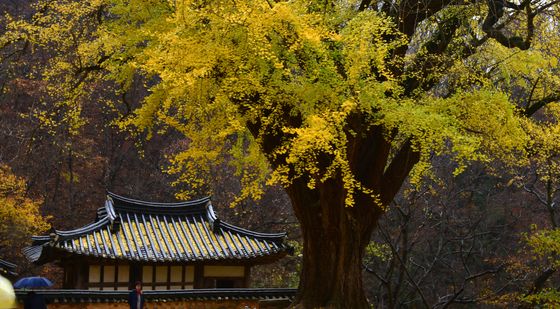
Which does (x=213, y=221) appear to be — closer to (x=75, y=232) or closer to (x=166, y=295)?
(x=75, y=232)

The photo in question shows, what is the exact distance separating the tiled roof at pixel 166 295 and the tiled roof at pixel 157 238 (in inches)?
120

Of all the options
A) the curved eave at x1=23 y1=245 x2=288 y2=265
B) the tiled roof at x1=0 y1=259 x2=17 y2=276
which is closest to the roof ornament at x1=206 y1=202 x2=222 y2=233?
the curved eave at x1=23 y1=245 x2=288 y2=265

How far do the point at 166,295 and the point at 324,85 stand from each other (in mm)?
6393

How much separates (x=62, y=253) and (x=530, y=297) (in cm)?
1101

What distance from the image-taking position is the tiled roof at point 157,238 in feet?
52.6

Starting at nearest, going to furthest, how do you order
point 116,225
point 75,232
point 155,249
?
point 75,232 < point 155,249 < point 116,225

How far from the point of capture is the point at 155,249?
16.8 m

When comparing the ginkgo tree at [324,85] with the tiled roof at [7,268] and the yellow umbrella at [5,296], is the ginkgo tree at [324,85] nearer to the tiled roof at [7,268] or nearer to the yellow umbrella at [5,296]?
the yellow umbrella at [5,296]

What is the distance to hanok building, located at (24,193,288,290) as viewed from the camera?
16.1 m

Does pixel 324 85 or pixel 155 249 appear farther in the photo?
pixel 155 249

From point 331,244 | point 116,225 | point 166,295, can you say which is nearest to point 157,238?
point 116,225

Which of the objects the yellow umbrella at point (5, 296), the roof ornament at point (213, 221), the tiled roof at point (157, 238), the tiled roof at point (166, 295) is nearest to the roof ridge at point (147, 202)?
the tiled roof at point (157, 238)

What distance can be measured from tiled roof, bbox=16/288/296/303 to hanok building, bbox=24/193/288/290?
3.04 meters

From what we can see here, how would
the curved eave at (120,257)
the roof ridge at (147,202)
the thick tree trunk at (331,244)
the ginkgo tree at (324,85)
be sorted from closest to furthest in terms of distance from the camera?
the ginkgo tree at (324,85)
the thick tree trunk at (331,244)
the curved eave at (120,257)
the roof ridge at (147,202)
